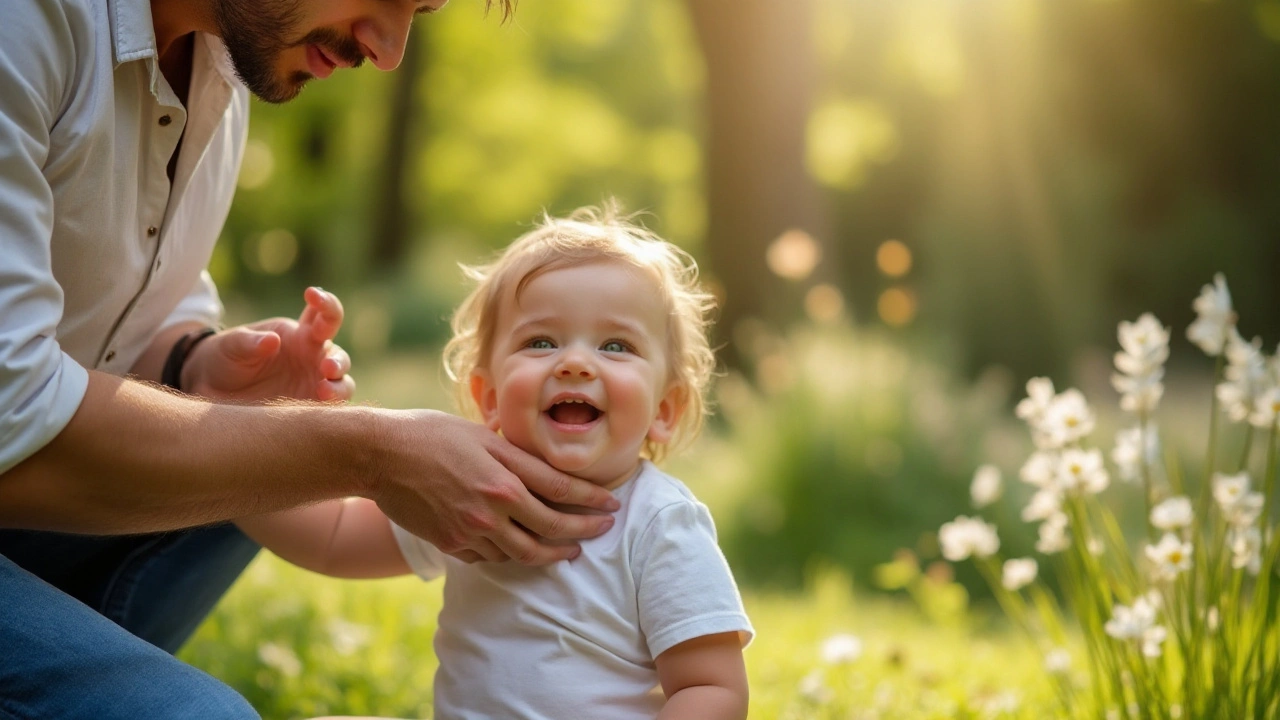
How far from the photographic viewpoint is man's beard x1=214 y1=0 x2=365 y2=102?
1.92 m

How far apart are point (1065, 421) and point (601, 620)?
41.5 inches

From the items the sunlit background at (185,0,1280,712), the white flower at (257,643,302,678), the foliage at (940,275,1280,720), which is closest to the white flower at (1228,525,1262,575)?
the foliage at (940,275,1280,720)

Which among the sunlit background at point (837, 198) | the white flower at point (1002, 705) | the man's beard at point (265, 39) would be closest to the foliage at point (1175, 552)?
the white flower at point (1002, 705)

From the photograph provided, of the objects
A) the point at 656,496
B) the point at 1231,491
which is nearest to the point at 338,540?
the point at 656,496

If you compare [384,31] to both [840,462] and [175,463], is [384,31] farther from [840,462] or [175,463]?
[840,462]

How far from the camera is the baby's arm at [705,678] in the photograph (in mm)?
1667

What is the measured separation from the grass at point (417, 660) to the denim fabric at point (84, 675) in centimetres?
104

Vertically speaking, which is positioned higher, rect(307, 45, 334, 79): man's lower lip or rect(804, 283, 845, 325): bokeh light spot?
rect(804, 283, 845, 325): bokeh light spot

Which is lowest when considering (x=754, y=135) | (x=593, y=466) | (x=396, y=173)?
(x=593, y=466)

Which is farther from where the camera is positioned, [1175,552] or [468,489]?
[1175,552]

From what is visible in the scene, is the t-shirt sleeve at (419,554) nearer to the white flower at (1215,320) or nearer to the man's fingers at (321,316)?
the man's fingers at (321,316)

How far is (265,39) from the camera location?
195cm

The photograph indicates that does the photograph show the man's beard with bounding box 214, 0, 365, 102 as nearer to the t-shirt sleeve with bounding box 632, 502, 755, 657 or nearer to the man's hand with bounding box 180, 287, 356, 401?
the man's hand with bounding box 180, 287, 356, 401

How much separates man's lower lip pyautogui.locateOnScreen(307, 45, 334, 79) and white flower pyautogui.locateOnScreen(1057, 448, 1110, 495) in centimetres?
153
